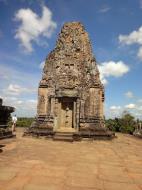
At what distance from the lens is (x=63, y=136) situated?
1247cm

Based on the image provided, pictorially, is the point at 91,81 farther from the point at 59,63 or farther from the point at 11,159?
the point at 11,159

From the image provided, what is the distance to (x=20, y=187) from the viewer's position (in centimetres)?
362

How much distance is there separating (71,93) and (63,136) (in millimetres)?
2897

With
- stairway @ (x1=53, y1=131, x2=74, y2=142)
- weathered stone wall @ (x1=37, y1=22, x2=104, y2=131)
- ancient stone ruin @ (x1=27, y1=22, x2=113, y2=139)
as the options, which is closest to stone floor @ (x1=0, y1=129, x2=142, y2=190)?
stairway @ (x1=53, y1=131, x2=74, y2=142)

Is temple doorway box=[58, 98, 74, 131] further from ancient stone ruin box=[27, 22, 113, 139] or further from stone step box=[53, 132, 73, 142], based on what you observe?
stone step box=[53, 132, 73, 142]

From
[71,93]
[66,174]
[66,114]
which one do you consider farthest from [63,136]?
[66,174]

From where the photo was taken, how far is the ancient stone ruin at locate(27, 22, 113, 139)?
45.8 ft

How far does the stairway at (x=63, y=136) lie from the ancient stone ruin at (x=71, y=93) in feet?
1.88

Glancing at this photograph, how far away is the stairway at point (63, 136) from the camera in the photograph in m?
12.0

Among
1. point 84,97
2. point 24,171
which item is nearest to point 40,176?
point 24,171

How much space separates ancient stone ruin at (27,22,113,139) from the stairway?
1.88 feet

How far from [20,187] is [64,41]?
42.3 ft

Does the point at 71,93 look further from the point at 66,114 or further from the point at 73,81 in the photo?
the point at 66,114

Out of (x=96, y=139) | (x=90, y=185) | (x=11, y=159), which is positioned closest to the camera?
(x=90, y=185)
